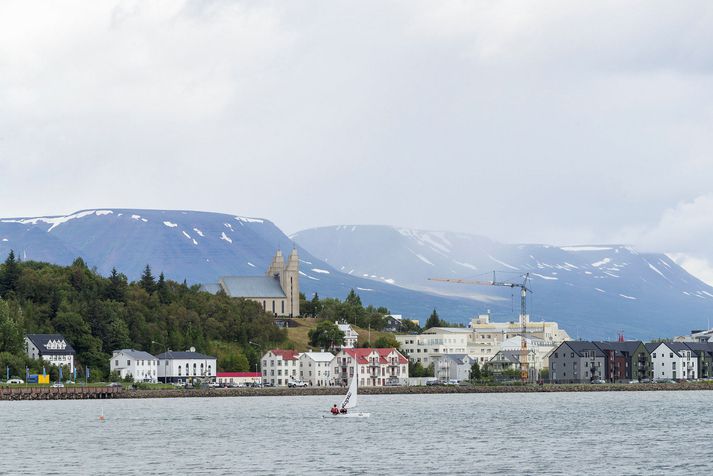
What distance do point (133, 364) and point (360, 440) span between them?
9977 cm

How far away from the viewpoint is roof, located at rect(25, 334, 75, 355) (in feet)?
604

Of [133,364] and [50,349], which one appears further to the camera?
[133,364]

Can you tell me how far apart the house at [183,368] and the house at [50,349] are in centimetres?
1322

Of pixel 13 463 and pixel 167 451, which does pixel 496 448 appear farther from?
pixel 13 463

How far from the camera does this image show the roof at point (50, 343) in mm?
184125

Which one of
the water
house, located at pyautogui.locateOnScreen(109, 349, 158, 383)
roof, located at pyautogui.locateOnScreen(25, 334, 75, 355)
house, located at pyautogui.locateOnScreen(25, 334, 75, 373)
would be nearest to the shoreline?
house, located at pyautogui.locateOnScreen(109, 349, 158, 383)

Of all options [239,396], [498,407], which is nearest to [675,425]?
[498,407]

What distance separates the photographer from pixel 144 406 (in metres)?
146

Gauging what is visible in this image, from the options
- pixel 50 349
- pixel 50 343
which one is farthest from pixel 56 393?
pixel 50 343

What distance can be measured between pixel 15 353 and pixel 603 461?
11602 centimetres

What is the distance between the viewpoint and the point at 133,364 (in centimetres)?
18962

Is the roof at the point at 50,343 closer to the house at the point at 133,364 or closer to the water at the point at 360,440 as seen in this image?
the house at the point at 133,364

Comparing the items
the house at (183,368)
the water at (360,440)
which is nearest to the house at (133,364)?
the house at (183,368)

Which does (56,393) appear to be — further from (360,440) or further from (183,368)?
(360,440)
